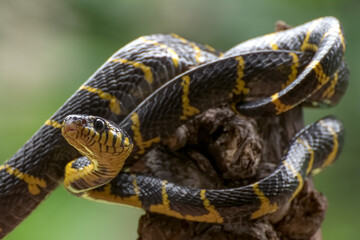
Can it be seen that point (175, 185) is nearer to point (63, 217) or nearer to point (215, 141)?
point (215, 141)

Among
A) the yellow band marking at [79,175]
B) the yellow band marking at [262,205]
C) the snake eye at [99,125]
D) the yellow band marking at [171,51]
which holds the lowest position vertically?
the yellow band marking at [262,205]

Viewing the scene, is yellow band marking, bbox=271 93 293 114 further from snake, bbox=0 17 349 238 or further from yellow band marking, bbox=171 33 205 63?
yellow band marking, bbox=171 33 205 63

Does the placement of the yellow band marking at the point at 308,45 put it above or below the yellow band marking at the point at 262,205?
above

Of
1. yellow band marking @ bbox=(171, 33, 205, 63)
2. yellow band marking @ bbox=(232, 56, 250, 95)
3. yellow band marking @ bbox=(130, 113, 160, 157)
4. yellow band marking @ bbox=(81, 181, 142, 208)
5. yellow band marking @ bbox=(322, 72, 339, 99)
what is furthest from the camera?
yellow band marking @ bbox=(171, 33, 205, 63)

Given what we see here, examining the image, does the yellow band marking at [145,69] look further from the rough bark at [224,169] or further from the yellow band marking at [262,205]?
the yellow band marking at [262,205]

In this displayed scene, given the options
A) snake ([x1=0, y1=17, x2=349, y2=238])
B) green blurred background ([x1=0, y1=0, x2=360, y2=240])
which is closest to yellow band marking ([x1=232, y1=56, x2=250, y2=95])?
snake ([x1=0, y1=17, x2=349, y2=238])

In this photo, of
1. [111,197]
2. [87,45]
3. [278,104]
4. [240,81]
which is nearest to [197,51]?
[240,81]

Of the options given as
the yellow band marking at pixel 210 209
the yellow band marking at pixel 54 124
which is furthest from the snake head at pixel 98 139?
the yellow band marking at pixel 54 124

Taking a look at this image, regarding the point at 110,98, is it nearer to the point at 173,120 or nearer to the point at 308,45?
the point at 173,120

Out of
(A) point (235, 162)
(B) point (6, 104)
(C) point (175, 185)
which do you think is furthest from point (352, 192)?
(B) point (6, 104)
